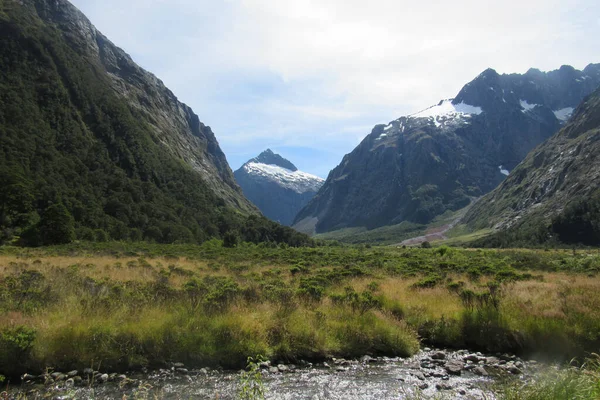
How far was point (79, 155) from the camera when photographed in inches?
4358

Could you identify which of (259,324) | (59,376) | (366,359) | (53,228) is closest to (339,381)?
(366,359)

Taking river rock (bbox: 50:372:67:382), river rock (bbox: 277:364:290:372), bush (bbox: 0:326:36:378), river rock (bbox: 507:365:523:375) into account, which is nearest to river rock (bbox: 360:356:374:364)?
river rock (bbox: 277:364:290:372)

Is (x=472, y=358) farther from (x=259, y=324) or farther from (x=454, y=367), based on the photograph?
(x=259, y=324)

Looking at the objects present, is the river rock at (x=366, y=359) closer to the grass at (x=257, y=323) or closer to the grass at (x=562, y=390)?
the grass at (x=257, y=323)

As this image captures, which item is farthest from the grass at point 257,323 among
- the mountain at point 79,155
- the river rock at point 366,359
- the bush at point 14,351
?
the mountain at point 79,155

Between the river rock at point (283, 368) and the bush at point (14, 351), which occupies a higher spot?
the bush at point (14, 351)

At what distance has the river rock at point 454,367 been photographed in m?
11.3

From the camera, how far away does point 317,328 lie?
42.8 feet

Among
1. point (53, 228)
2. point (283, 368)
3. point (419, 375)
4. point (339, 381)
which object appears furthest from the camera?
point (53, 228)

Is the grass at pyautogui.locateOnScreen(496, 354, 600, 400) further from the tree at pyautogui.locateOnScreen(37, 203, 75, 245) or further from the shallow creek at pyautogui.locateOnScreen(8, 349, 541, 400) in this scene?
the tree at pyautogui.locateOnScreen(37, 203, 75, 245)

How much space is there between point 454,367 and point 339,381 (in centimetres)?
405

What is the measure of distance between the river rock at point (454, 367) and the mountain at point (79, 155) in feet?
205

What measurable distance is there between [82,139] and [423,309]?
131 meters

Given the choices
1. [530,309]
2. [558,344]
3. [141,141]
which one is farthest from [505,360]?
[141,141]
